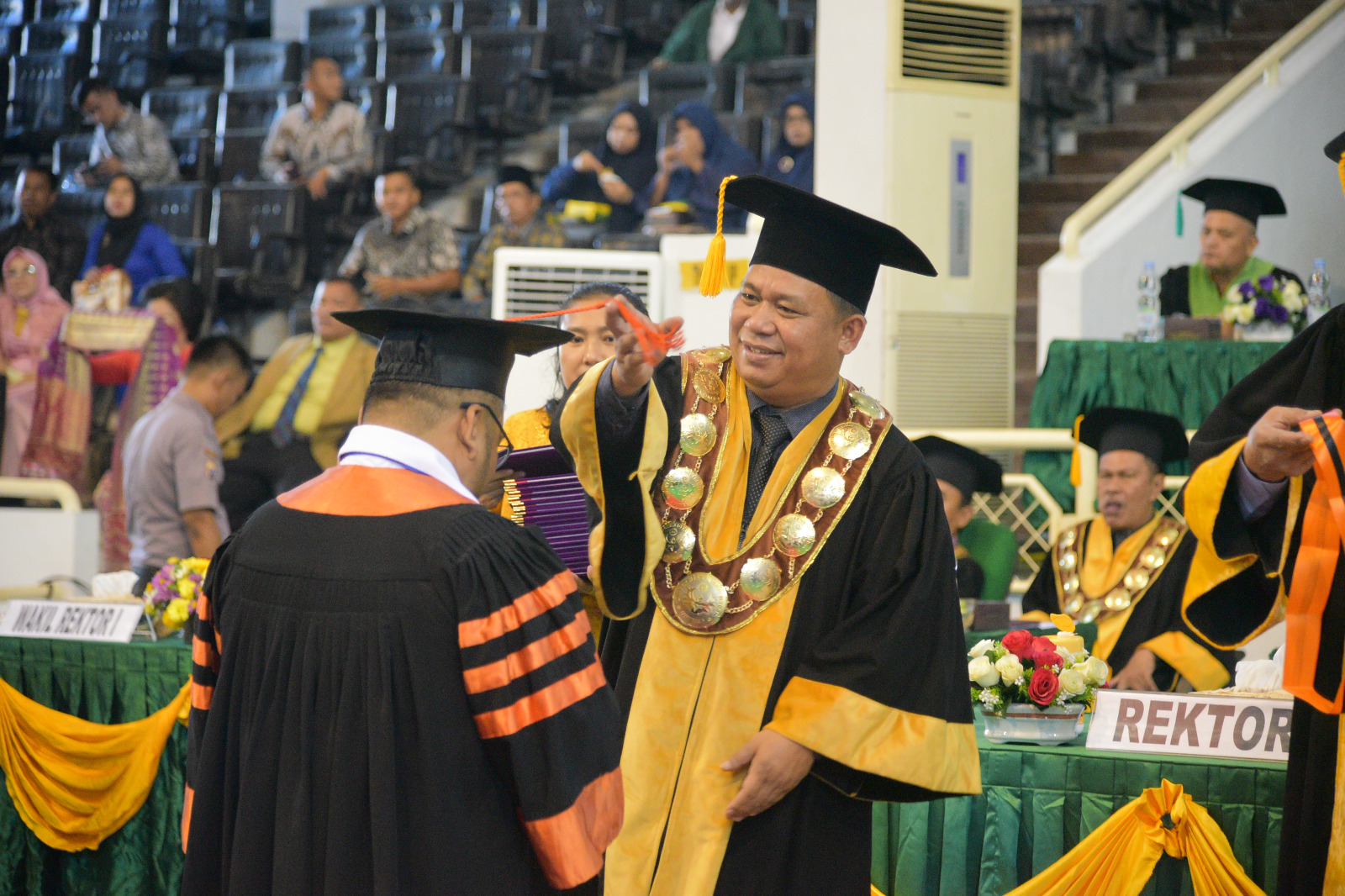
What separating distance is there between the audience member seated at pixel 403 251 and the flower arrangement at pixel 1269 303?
4654 mm

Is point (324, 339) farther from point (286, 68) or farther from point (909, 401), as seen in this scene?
point (286, 68)

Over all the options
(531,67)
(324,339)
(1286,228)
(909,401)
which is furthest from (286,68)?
(1286,228)

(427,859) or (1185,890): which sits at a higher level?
(427,859)

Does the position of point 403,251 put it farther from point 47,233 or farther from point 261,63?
point 261,63

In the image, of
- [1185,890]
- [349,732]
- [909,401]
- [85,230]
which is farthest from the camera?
[85,230]

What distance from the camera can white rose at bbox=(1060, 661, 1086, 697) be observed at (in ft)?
10.6

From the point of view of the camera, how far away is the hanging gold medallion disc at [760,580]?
2.48m

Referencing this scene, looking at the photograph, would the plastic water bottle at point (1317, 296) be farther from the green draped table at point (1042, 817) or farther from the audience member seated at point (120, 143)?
the audience member seated at point (120, 143)

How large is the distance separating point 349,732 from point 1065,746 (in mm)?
1865

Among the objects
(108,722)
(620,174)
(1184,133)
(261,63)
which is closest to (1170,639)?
(108,722)

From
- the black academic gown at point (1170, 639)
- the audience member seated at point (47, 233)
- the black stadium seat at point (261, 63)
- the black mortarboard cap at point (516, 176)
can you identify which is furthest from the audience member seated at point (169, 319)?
the black academic gown at point (1170, 639)

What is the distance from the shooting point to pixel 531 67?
39.7 feet

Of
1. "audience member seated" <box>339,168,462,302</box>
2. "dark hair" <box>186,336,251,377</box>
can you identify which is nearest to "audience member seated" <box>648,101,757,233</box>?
"audience member seated" <box>339,168,462,302</box>

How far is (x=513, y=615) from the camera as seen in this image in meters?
2.00
